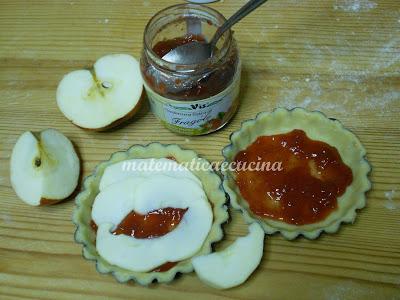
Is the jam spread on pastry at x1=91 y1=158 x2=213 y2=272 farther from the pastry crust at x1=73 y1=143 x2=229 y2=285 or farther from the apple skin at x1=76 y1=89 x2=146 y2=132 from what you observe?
the apple skin at x1=76 y1=89 x2=146 y2=132

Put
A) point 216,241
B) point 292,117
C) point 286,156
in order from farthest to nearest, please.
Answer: point 292,117 → point 286,156 → point 216,241

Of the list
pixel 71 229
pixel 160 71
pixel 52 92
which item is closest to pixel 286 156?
pixel 160 71

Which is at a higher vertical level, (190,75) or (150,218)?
(190,75)

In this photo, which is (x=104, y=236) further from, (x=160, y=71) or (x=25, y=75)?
(x=25, y=75)

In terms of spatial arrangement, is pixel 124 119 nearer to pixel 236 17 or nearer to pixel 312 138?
pixel 236 17

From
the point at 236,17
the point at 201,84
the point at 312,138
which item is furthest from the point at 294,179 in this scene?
the point at 236,17

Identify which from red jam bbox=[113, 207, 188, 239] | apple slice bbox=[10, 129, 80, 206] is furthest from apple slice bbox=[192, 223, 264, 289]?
apple slice bbox=[10, 129, 80, 206]

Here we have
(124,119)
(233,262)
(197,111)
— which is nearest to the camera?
(233,262)
